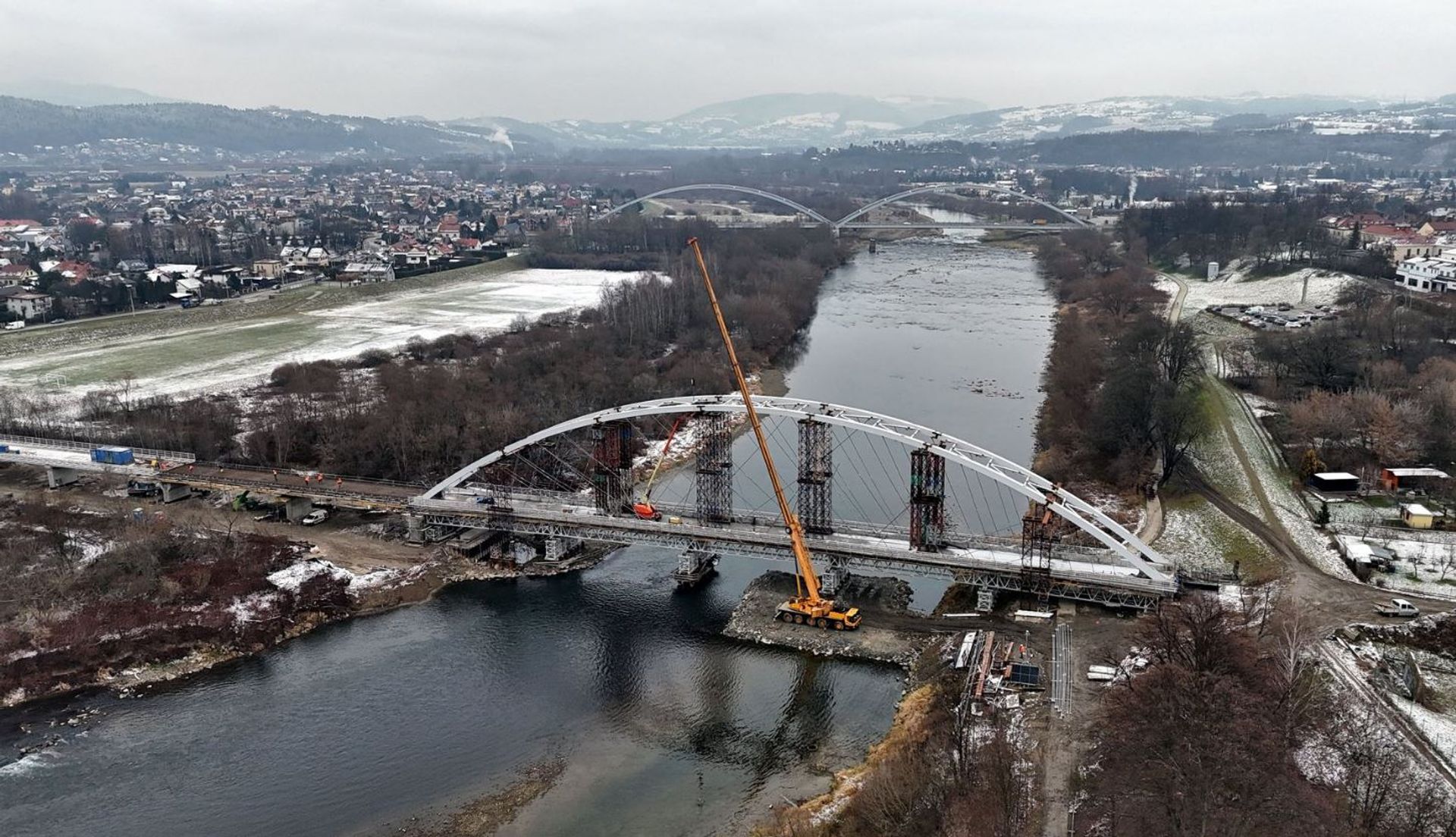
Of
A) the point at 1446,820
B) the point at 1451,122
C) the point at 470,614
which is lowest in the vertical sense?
the point at 470,614

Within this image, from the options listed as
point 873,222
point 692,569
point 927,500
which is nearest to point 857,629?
point 927,500

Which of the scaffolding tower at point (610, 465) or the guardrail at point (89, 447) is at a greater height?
the scaffolding tower at point (610, 465)

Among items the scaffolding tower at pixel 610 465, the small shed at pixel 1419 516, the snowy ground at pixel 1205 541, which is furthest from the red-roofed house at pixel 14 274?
the small shed at pixel 1419 516

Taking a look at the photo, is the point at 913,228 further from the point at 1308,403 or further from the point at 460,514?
the point at 460,514

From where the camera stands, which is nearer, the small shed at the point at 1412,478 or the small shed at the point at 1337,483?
the small shed at the point at 1412,478

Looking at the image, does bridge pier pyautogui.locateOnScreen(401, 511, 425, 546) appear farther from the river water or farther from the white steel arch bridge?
the river water

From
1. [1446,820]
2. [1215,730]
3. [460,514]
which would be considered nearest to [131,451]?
[460,514]

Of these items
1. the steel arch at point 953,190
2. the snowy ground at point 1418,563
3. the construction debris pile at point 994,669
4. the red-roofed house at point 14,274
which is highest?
the steel arch at point 953,190

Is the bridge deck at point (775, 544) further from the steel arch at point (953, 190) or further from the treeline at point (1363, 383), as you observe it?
the steel arch at point (953, 190)
